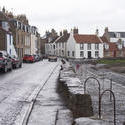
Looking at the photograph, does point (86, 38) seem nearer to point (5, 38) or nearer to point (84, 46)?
point (84, 46)

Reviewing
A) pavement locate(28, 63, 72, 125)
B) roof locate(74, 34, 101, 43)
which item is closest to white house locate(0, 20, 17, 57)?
roof locate(74, 34, 101, 43)

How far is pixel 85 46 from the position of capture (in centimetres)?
10281

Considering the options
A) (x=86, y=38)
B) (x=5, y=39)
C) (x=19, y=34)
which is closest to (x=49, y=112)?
(x=5, y=39)

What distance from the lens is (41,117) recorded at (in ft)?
33.8

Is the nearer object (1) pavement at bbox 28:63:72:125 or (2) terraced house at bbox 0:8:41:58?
(1) pavement at bbox 28:63:72:125

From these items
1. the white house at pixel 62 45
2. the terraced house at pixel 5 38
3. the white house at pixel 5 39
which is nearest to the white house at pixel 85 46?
the white house at pixel 62 45

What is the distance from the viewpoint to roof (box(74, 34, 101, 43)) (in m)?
103

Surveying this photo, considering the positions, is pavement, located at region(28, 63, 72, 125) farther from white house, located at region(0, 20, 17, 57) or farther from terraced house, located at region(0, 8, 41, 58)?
terraced house, located at region(0, 8, 41, 58)

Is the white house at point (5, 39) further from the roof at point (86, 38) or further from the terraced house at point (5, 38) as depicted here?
the roof at point (86, 38)

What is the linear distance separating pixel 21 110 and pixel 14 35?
6556 cm

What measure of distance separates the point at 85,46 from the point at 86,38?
363 cm

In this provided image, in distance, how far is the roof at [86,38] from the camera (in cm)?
10344

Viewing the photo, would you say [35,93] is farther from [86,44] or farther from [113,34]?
[113,34]

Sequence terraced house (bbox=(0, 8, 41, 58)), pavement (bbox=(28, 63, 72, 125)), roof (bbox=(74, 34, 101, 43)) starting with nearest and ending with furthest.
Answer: pavement (bbox=(28, 63, 72, 125)) → terraced house (bbox=(0, 8, 41, 58)) → roof (bbox=(74, 34, 101, 43))
